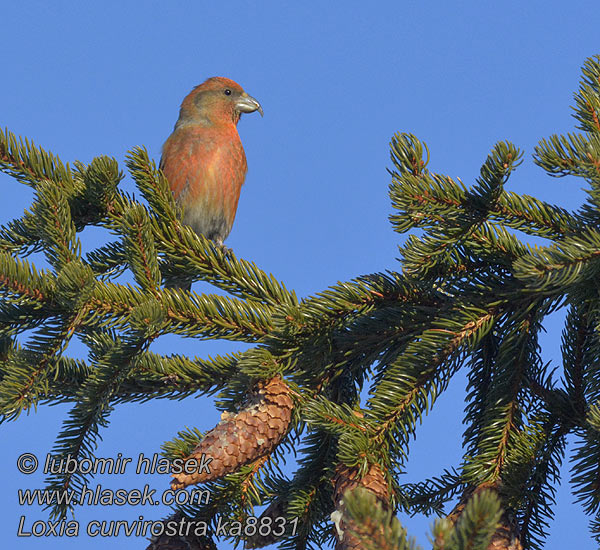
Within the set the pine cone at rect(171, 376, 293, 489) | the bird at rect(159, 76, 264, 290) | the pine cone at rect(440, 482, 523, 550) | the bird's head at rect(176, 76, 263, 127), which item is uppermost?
the bird's head at rect(176, 76, 263, 127)

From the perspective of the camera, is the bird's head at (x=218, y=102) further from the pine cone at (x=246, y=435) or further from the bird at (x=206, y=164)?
the pine cone at (x=246, y=435)

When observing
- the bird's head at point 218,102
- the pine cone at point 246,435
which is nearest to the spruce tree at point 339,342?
the pine cone at point 246,435

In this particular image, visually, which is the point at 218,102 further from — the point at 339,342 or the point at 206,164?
the point at 339,342

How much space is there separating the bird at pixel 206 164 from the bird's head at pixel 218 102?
0.4 inches

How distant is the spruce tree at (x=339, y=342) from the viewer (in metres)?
2.21

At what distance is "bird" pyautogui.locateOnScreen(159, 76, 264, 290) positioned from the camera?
6.10 meters

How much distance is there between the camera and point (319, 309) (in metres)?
2.49

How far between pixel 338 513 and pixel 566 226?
1.27m

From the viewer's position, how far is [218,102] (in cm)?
713

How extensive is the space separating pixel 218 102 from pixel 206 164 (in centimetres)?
128

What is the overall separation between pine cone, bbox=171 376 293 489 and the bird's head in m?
5.12

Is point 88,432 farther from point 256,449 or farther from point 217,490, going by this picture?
point 256,449

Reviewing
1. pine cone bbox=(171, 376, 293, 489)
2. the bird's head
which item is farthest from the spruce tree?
the bird's head

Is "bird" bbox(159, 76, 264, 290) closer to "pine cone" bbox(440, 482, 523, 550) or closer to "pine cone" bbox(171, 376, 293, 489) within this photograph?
"pine cone" bbox(171, 376, 293, 489)
